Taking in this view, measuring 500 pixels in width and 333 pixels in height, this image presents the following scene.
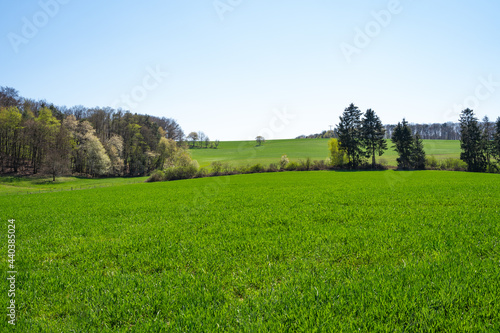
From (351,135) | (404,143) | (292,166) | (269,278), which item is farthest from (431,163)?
(269,278)

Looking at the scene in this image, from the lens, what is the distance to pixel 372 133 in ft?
208

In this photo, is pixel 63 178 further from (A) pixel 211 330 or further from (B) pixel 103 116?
(A) pixel 211 330

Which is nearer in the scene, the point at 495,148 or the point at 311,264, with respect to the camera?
the point at 311,264

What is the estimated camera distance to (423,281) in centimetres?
393

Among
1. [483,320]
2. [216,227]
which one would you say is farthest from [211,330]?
[216,227]

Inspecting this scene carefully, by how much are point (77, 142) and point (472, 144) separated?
371ft

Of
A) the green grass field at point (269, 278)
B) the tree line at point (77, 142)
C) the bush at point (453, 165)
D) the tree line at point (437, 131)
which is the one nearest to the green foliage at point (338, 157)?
the bush at point (453, 165)

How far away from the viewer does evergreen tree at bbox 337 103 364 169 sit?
6278 cm

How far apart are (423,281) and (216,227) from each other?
643 cm

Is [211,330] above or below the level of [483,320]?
below

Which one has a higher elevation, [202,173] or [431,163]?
[431,163]

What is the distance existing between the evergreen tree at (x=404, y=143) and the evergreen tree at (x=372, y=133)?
372 centimetres

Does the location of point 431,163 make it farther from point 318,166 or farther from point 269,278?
point 269,278

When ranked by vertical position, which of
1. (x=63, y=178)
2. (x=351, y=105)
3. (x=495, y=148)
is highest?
(x=351, y=105)
